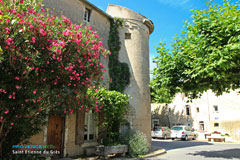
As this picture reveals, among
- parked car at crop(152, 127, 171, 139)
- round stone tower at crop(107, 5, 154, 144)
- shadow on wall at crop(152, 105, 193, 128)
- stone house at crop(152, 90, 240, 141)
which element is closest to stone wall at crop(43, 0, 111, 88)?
round stone tower at crop(107, 5, 154, 144)

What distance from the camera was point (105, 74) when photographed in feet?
38.2

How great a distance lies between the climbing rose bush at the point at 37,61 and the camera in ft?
14.9

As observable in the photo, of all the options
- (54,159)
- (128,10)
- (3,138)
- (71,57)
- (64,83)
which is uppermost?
(128,10)

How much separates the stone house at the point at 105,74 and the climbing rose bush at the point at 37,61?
2824 millimetres

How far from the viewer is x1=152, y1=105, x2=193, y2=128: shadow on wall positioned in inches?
1067

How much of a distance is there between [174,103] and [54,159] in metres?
23.3

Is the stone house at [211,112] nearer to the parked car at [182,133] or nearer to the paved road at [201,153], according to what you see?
the parked car at [182,133]

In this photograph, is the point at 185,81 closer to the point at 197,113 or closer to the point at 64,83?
the point at 64,83

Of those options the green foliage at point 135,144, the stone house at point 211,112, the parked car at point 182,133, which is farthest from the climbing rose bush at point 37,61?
the stone house at point 211,112

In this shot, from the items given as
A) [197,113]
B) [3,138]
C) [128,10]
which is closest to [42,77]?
[3,138]

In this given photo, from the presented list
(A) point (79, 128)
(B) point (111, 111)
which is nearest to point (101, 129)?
(B) point (111, 111)

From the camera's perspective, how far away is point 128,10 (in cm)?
1321

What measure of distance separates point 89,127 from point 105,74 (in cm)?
334

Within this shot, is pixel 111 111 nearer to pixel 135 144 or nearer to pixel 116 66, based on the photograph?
pixel 135 144
